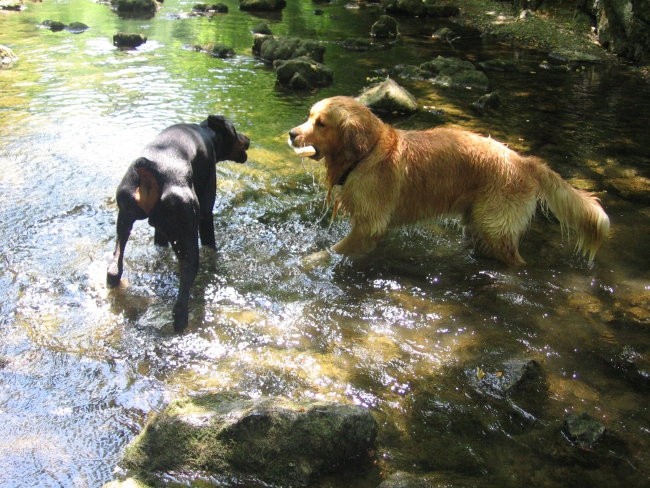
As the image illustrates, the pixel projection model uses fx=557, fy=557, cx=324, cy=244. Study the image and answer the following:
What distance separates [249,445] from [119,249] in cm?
243

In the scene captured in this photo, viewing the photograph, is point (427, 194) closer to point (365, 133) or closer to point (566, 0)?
point (365, 133)

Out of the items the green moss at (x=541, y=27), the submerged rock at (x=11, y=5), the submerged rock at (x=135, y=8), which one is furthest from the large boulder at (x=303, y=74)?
the submerged rock at (x=11, y=5)

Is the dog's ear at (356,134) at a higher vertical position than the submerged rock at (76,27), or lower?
higher

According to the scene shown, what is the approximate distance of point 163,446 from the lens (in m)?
3.13

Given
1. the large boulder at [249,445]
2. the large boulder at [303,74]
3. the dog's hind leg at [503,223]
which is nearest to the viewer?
the large boulder at [249,445]

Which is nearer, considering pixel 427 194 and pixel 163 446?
pixel 163 446

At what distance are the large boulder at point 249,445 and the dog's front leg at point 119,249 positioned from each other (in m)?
1.96

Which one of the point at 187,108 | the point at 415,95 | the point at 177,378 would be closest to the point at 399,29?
the point at 415,95

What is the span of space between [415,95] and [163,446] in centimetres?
986

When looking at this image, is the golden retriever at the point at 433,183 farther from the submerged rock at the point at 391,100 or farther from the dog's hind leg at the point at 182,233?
the submerged rock at the point at 391,100

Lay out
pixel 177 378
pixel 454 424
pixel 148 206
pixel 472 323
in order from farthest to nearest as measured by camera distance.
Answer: pixel 472 323
pixel 148 206
pixel 177 378
pixel 454 424

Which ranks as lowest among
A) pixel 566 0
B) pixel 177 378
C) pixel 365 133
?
pixel 177 378

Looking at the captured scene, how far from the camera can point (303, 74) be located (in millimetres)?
11836

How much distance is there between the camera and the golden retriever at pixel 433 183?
5465mm
